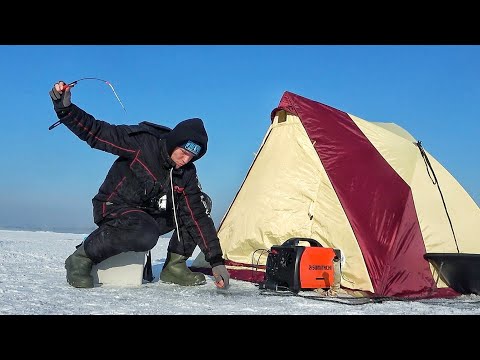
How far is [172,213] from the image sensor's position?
3.64 m

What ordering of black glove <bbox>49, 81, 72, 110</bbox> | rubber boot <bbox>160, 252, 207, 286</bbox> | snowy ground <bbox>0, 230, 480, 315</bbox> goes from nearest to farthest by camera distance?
snowy ground <bbox>0, 230, 480, 315</bbox>
black glove <bbox>49, 81, 72, 110</bbox>
rubber boot <bbox>160, 252, 207, 286</bbox>

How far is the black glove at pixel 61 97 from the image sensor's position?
2.96 meters

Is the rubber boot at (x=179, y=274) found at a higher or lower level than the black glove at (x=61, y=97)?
lower

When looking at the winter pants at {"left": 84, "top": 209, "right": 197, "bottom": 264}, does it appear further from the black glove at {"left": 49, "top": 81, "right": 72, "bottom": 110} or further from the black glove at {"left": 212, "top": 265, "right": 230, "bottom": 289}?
the black glove at {"left": 49, "top": 81, "right": 72, "bottom": 110}

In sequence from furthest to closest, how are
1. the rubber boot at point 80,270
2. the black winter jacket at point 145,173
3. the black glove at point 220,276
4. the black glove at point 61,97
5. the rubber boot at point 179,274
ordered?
the rubber boot at point 179,274 < the black glove at point 220,276 < the black winter jacket at point 145,173 < the rubber boot at point 80,270 < the black glove at point 61,97

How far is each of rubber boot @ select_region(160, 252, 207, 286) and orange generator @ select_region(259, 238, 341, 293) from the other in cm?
52

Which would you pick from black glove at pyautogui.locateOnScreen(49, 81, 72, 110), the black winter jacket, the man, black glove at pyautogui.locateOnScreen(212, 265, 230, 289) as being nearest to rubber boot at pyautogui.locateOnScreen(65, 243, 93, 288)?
the man

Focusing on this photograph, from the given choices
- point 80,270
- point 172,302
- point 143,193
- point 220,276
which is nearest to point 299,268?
point 220,276

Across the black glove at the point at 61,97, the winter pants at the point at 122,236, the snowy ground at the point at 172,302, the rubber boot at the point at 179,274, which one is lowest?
the snowy ground at the point at 172,302

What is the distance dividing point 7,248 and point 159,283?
2.60 m

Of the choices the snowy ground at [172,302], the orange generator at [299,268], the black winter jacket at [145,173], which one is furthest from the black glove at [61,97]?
the orange generator at [299,268]

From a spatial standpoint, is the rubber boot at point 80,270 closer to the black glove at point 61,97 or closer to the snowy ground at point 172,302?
the snowy ground at point 172,302

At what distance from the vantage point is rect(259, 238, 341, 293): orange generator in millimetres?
3195

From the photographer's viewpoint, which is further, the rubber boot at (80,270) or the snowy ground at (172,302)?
the rubber boot at (80,270)
